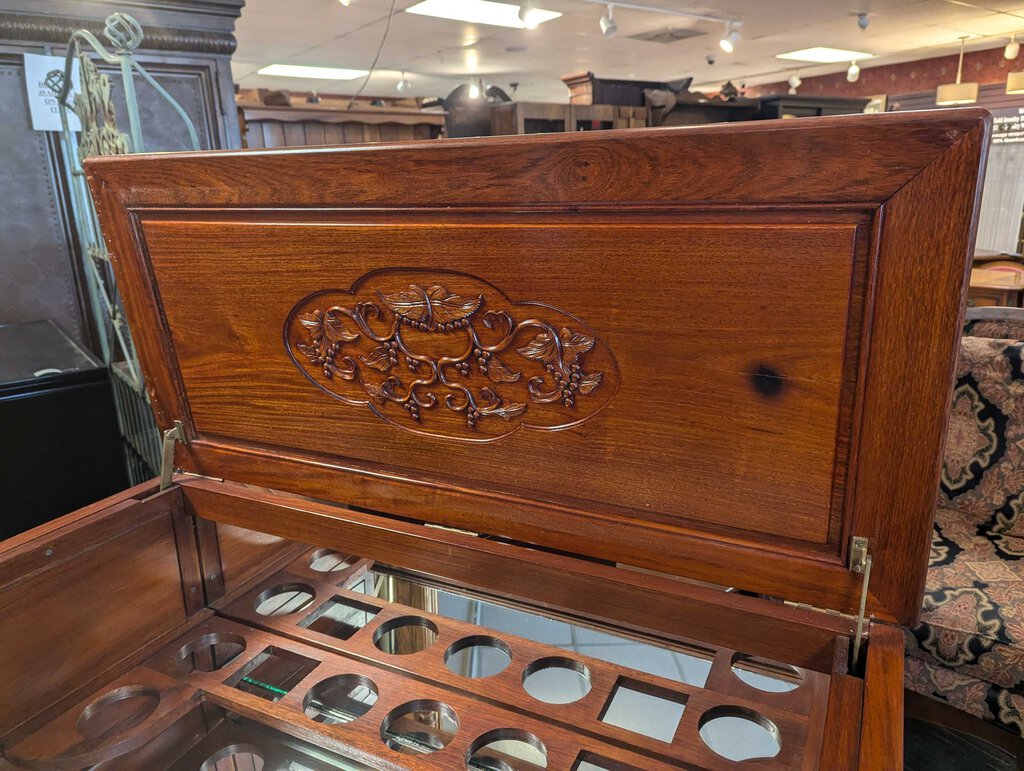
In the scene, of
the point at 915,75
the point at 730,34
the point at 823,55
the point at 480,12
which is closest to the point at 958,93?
the point at 823,55

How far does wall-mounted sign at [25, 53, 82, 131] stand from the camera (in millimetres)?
2154

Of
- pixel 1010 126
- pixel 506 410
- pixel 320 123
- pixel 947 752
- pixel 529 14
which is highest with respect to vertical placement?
pixel 529 14

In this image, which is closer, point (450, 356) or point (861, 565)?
point (861, 565)

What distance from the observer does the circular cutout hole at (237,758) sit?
792 mm

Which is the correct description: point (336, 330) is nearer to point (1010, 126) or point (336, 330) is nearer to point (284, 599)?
point (284, 599)

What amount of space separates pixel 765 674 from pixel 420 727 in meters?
0.40

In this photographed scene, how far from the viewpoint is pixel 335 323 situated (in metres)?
0.79

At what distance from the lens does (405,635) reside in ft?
3.09

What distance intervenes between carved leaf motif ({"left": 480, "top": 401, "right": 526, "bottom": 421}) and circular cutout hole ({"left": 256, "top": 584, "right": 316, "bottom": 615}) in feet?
1.56

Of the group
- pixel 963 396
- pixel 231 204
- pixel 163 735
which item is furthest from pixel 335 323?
pixel 963 396

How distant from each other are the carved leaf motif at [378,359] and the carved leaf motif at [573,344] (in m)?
0.21

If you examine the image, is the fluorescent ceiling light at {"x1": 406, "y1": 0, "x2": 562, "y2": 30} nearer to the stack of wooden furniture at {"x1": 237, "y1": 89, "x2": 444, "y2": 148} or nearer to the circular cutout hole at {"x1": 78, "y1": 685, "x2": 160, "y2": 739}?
the stack of wooden furniture at {"x1": 237, "y1": 89, "x2": 444, "y2": 148}

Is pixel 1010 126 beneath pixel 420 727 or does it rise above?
above

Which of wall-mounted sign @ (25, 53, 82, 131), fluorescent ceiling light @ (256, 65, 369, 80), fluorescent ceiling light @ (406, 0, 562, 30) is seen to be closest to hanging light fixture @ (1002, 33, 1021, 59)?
fluorescent ceiling light @ (406, 0, 562, 30)
